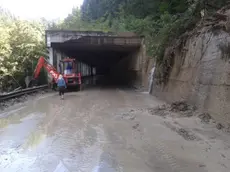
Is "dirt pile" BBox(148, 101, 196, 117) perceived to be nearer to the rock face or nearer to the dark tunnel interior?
the rock face

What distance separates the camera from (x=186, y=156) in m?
6.20

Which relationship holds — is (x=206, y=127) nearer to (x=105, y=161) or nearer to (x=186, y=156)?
(x=186, y=156)

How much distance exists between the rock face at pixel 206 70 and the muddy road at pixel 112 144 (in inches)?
34.7

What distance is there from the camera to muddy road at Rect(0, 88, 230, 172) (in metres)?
5.68

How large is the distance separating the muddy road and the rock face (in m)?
0.88

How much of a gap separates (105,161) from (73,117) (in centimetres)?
555

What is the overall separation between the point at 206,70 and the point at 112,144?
556cm

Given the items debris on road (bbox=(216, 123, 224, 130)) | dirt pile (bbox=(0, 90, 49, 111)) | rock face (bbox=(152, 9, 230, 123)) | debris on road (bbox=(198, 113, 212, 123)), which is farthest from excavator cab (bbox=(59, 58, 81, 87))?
debris on road (bbox=(216, 123, 224, 130))

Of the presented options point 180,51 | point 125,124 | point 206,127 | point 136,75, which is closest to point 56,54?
point 136,75

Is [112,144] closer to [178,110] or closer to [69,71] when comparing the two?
[178,110]

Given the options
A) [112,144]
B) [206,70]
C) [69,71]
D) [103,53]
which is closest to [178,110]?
[206,70]

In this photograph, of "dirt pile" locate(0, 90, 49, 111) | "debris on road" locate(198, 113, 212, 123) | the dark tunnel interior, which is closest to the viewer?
"debris on road" locate(198, 113, 212, 123)

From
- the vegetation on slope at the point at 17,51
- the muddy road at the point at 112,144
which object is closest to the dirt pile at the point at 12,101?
the muddy road at the point at 112,144

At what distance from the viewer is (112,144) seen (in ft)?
23.7
